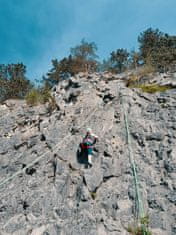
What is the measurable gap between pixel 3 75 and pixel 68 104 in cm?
1566

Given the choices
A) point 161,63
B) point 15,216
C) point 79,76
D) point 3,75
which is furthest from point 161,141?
point 3,75

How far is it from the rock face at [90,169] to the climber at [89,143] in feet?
0.88

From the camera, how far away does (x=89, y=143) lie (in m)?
10.6

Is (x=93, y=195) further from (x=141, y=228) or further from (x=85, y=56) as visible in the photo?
(x=85, y=56)

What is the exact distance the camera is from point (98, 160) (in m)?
10.5

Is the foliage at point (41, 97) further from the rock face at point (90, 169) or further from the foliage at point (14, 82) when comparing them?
the foliage at point (14, 82)

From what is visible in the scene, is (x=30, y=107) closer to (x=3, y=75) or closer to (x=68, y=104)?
(x=68, y=104)

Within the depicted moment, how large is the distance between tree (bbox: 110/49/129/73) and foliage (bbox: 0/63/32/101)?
7.03m

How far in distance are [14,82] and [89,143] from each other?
1726 centimetres

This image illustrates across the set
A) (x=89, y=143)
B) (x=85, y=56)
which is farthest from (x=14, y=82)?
(x=89, y=143)

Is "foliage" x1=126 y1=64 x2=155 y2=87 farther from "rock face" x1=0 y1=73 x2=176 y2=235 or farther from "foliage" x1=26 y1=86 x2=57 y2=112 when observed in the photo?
"foliage" x1=26 y1=86 x2=57 y2=112

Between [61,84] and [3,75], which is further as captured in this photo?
[3,75]

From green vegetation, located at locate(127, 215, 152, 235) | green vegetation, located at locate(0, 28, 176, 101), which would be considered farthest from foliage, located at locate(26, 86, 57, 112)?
green vegetation, located at locate(127, 215, 152, 235)

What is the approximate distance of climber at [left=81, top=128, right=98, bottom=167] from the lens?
409 inches
